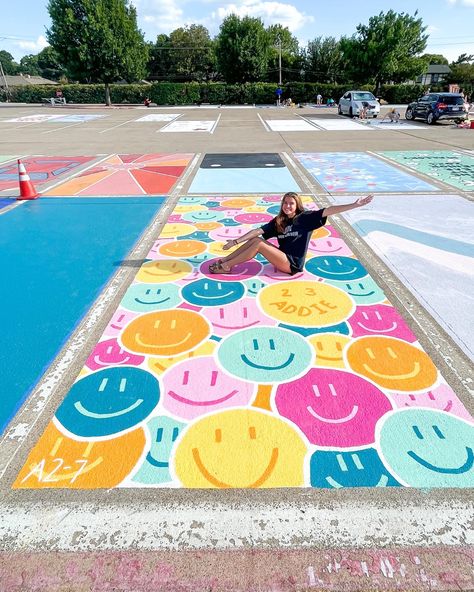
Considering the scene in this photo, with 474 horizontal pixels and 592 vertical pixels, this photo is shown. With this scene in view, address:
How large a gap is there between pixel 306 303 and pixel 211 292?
1142mm

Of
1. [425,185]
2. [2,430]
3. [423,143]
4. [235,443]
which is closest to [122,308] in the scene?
[2,430]

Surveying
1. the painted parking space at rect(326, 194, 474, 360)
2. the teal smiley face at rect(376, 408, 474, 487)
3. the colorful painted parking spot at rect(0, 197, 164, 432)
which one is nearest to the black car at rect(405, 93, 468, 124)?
the painted parking space at rect(326, 194, 474, 360)

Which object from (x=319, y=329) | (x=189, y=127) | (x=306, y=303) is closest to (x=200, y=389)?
(x=319, y=329)

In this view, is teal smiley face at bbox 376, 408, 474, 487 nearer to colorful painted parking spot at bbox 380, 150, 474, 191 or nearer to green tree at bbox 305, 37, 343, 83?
colorful painted parking spot at bbox 380, 150, 474, 191

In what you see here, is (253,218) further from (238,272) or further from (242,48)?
(242,48)

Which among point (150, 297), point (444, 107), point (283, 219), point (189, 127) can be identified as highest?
point (444, 107)

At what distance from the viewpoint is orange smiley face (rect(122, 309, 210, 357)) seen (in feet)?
12.3

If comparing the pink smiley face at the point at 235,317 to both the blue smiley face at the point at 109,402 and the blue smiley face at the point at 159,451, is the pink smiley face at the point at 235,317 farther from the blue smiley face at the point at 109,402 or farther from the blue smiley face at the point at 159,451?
the blue smiley face at the point at 159,451

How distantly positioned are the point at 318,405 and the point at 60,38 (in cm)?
4918

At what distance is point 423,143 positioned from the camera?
1661 cm

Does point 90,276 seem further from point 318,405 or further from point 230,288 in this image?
point 318,405

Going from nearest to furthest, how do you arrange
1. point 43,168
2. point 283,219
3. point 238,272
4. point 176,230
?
1. point 283,219
2. point 238,272
3. point 176,230
4. point 43,168

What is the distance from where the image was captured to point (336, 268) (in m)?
5.38

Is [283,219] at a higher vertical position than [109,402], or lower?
higher
